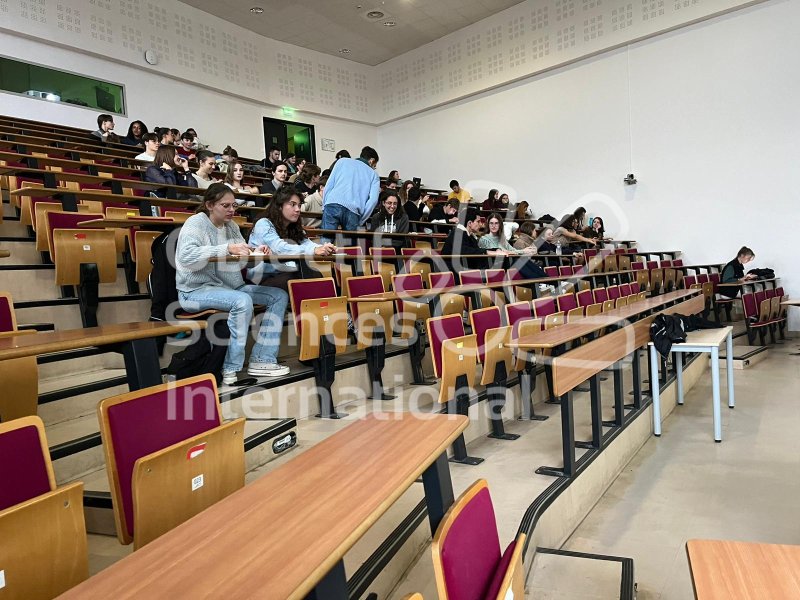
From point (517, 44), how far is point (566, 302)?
6394 millimetres

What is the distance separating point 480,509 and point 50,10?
26.7 ft

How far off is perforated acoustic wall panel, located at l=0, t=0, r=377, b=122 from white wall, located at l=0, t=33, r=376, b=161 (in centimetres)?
10

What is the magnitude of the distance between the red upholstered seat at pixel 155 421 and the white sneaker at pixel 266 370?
1090 millimetres

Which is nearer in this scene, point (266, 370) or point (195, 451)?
point (195, 451)

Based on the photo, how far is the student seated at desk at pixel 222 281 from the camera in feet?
7.73

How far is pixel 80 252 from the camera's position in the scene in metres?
2.61

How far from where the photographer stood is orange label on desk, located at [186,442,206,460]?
1172mm

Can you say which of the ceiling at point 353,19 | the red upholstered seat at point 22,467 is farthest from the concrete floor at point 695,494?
the ceiling at point 353,19

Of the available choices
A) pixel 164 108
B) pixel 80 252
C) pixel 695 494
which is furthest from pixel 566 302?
pixel 164 108

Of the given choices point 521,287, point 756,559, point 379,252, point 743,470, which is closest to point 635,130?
point 521,287

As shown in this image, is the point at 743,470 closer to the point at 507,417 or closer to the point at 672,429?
the point at 672,429

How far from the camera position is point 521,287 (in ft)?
14.5

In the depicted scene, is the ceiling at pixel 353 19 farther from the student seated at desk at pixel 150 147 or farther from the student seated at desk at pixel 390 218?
the student seated at desk at pixel 390 218

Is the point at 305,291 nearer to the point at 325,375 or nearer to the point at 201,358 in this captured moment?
the point at 325,375
